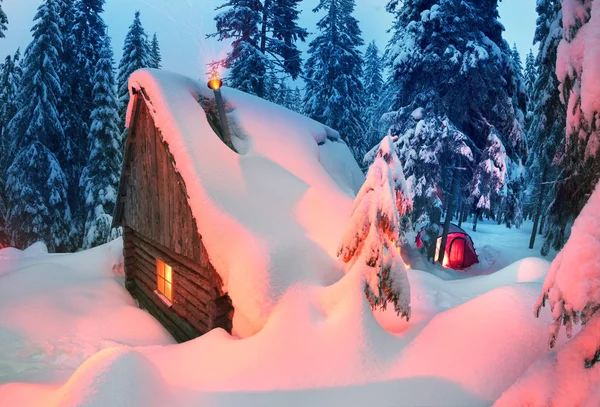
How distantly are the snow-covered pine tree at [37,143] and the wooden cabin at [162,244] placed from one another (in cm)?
1156

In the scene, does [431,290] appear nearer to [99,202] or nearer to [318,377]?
[318,377]

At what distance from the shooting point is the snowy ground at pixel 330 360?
3.32 metres

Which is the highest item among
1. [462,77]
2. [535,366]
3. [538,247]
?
[462,77]

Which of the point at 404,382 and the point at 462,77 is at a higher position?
the point at 462,77

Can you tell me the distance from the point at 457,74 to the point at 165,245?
1172 cm

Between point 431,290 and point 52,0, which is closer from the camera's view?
point 431,290

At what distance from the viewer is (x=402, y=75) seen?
1269 cm

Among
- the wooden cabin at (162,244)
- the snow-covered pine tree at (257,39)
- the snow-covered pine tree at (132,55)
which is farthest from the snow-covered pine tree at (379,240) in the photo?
the snow-covered pine tree at (132,55)

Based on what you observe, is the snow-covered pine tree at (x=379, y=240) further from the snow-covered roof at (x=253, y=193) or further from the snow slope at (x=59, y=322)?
the snow slope at (x=59, y=322)

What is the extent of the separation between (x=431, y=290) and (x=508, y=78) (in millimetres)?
10112

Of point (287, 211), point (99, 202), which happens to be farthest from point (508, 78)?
point (99, 202)

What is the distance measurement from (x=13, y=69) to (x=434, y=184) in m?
27.1

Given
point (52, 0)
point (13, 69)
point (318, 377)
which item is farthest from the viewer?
point (13, 69)

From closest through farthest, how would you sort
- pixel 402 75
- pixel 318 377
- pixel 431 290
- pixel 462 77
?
pixel 318 377, pixel 431 290, pixel 462 77, pixel 402 75
